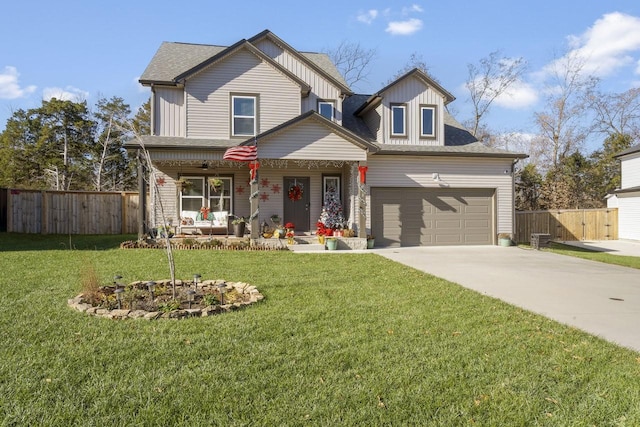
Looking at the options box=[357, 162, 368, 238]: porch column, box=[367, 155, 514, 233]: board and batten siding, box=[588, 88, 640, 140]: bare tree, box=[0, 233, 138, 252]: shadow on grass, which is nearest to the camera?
box=[0, 233, 138, 252]: shadow on grass

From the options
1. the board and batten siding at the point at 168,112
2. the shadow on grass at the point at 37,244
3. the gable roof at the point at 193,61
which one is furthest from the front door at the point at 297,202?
the shadow on grass at the point at 37,244

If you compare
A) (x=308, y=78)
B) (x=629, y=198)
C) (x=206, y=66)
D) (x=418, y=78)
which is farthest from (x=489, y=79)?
(x=206, y=66)

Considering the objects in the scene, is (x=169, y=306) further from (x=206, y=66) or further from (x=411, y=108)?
(x=411, y=108)

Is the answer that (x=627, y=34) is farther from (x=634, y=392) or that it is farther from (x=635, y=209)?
(x=634, y=392)

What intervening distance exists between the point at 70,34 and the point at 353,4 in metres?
8.30

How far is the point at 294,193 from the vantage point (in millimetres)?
13844

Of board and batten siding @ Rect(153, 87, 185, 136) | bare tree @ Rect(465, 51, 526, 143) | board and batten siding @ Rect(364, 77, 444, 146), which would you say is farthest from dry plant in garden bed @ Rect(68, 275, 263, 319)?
bare tree @ Rect(465, 51, 526, 143)

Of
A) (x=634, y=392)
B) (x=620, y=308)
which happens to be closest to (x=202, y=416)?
(x=634, y=392)

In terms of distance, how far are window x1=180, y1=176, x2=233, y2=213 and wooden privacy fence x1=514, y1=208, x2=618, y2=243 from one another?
13.3 metres

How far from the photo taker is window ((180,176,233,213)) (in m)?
13.6

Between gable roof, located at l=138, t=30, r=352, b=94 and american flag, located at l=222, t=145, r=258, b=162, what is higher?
gable roof, located at l=138, t=30, r=352, b=94

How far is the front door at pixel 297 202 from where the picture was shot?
1391 centimetres

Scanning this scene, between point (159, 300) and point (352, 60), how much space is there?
2514cm

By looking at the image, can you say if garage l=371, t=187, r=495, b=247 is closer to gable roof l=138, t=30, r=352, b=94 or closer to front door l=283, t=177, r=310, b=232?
front door l=283, t=177, r=310, b=232
